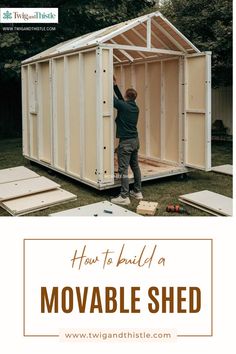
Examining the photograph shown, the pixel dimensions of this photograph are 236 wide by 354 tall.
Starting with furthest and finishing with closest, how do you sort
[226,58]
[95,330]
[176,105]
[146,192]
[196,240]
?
[226,58]
[176,105]
[146,192]
[196,240]
[95,330]

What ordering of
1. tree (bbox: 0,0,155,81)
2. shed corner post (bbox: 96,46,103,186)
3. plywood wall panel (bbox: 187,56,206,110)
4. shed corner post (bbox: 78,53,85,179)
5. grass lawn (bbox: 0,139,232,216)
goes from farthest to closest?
tree (bbox: 0,0,155,81) → plywood wall panel (bbox: 187,56,206,110) → shed corner post (bbox: 78,53,85,179) → grass lawn (bbox: 0,139,232,216) → shed corner post (bbox: 96,46,103,186)

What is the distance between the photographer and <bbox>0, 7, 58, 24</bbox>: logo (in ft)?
19.5

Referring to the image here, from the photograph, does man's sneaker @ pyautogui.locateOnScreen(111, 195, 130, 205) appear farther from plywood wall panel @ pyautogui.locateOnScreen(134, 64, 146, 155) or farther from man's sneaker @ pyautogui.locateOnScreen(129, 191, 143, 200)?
plywood wall panel @ pyautogui.locateOnScreen(134, 64, 146, 155)

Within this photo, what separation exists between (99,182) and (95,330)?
4.21 meters

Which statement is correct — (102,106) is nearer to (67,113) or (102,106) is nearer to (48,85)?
(67,113)

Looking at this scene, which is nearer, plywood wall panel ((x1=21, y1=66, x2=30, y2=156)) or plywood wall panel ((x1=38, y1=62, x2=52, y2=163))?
plywood wall panel ((x1=38, y1=62, x2=52, y2=163))

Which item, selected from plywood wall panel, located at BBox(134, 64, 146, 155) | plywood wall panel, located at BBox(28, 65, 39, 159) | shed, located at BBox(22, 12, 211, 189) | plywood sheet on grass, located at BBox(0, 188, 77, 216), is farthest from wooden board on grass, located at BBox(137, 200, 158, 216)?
plywood wall panel, located at BBox(28, 65, 39, 159)

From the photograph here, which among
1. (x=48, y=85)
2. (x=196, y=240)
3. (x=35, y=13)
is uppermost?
(x=35, y=13)

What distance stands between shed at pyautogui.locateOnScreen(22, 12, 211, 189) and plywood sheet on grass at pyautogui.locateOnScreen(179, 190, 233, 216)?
1.07 metres

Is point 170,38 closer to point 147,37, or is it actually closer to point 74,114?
point 147,37

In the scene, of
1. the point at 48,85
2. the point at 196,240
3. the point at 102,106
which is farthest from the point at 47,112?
the point at 196,240

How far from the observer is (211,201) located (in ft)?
23.3

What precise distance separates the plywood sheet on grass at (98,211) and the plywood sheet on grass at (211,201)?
1145mm

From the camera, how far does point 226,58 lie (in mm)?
12500
